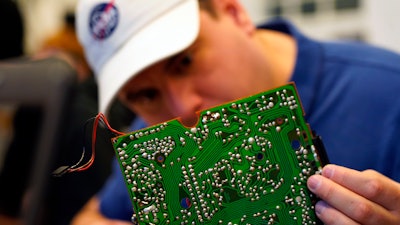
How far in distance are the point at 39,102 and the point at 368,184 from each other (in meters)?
0.50

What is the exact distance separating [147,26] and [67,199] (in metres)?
0.34

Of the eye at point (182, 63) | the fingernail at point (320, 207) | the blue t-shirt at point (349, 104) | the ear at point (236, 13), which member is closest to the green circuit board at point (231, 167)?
the fingernail at point (320, 207)

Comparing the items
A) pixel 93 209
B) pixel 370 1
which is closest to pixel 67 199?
pixel 93 209

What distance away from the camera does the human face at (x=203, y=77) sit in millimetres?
777

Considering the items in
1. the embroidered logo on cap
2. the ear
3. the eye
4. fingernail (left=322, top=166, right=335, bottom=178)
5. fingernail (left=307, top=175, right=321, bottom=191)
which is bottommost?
fingernail (left=307, top=175, right=321, bottom=191)

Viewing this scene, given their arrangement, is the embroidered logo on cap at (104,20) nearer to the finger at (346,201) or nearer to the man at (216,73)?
the man at (216,73)

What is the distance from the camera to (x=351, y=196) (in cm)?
52

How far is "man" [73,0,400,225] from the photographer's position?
77cm

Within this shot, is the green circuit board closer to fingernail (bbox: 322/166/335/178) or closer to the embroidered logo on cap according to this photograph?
fingernail (bbox: 322/166/335/178)

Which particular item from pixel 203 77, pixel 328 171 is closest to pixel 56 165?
pixel 203 77

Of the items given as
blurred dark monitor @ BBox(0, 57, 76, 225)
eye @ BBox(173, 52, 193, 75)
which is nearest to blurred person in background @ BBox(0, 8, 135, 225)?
blurred dark monitor @ BBox(0, 57, 76, 225)

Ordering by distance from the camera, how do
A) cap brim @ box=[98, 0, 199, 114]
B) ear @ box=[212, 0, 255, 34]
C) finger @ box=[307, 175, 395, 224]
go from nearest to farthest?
finger @ box=[307, 175, 395, 224] → cap brim @ box=[98, 0, 199, 114] → ear @ box=[212, 0, 255, 34]

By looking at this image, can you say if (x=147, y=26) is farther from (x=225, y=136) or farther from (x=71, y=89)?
(x=225, y=136)

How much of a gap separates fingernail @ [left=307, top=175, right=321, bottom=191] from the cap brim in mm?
299
